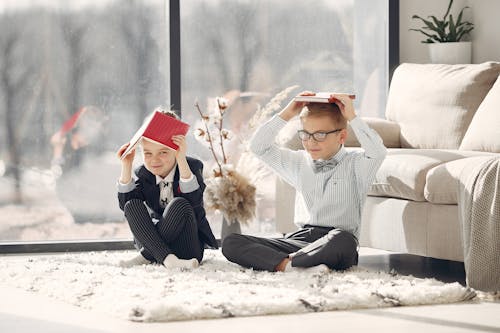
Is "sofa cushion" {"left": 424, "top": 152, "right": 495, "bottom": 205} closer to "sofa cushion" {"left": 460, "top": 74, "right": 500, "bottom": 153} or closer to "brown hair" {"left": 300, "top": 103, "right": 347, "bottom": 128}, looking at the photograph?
"brown hair" {"left": 300, "top": 103, "right": 347, "bottom": 128}

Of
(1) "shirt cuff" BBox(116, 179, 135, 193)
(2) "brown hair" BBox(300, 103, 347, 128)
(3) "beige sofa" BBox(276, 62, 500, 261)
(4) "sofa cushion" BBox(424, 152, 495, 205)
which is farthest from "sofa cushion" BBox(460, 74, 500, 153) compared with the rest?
(1) "shirt cuff" BBox(116, 179, 135, 193)

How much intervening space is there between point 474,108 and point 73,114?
191cm

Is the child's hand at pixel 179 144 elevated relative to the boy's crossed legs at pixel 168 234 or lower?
elevated

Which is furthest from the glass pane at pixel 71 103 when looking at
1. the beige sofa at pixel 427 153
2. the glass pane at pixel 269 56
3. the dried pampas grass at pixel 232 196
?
the beige sofa at pixel 427 153

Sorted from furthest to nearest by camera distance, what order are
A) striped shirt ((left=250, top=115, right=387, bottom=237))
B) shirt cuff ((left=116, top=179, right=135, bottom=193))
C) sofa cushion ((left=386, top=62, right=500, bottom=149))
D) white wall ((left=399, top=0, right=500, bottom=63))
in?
white wall ((left=399, top=0, right=500, bottom=63))
sofa cushion ((left=386, top=62, right=500, bottom=149))
shirt cuff ((left=116, top=179, right=135, bottom=193))
striped shirt ((left=250, top=115, right=387, bottom=237))

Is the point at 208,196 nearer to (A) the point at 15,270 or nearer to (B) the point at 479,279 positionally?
(A) the point at 15,270

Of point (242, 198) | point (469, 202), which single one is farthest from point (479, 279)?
point (242, 198)

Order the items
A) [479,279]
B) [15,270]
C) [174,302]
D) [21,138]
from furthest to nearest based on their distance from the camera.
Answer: [21,138] < [15,270] < [479,279] < [174,302]

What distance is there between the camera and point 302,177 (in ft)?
12.9

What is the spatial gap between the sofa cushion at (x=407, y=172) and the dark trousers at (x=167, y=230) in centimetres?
73

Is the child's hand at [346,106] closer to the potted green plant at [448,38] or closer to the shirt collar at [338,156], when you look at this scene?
the shirt collar at [338,156]

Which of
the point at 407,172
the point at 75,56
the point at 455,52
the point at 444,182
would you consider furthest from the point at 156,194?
the point at 455,52

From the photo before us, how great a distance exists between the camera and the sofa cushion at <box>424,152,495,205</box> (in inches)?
140

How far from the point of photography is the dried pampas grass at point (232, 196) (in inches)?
171
